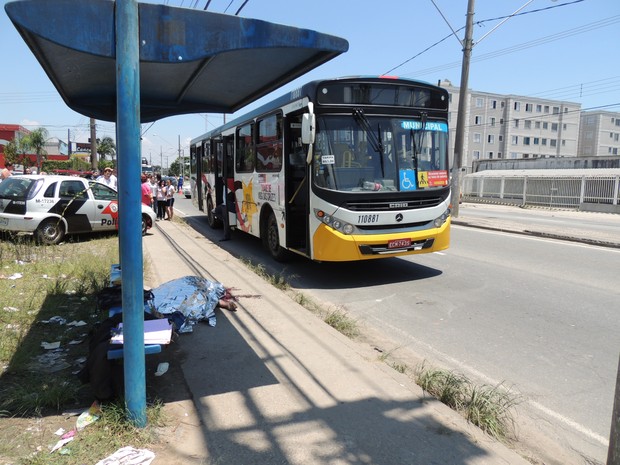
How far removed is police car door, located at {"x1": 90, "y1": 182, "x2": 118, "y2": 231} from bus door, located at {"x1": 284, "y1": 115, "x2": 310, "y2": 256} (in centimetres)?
601

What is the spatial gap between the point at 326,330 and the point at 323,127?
350 cm

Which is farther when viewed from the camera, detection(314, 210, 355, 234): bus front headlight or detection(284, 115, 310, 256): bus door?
detection(284, 115, 310, 256): bus door

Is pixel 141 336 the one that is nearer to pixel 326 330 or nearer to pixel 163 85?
pixel 326 330

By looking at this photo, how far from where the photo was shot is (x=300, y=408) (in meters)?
3.38

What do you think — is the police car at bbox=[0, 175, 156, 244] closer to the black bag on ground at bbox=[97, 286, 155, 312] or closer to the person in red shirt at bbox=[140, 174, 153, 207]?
the person in red shirt at bbox=[140, 174, 153, 207]

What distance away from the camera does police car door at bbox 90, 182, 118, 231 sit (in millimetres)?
12180

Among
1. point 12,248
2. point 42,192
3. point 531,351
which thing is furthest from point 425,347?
point 42,192

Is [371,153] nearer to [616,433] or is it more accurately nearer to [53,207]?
[616,433]

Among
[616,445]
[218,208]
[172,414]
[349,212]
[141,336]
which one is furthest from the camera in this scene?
[218,208]

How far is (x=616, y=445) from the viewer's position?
2.11 meters

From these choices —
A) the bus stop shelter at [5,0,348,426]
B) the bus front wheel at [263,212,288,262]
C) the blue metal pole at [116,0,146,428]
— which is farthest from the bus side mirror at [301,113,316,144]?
the blue metal pole at [116,0,146,428]

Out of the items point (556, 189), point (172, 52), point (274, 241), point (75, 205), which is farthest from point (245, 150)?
point (556, 189)

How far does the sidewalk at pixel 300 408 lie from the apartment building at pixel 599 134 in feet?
317

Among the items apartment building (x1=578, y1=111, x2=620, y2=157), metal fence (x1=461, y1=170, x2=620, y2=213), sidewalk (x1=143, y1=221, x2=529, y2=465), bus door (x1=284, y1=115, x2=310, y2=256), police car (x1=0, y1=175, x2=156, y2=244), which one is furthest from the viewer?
apartment building (x1=578, y1=111, x2=620, y2=157)
